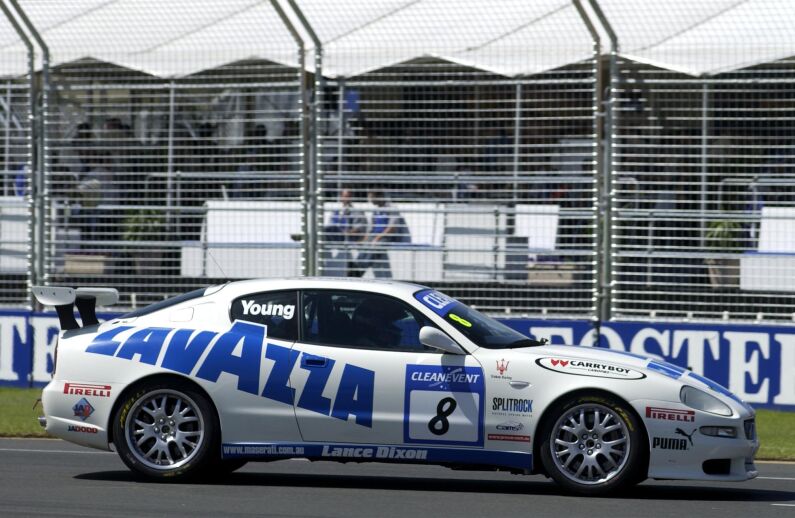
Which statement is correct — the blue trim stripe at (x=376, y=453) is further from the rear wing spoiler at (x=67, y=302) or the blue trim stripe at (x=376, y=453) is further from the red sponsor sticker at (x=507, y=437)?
the rear wing spoiler at (x=67, y=302)

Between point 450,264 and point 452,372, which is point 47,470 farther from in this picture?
point 450,264

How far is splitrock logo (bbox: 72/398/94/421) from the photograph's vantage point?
8961 millimetres

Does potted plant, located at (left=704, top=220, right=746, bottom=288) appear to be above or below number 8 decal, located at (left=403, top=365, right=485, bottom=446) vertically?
above

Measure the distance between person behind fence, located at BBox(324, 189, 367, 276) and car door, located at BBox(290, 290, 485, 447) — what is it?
555 cm

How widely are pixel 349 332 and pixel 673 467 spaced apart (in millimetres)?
2162

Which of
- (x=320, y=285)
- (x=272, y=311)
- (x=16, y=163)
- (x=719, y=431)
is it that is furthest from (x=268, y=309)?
(x=16, y=163)

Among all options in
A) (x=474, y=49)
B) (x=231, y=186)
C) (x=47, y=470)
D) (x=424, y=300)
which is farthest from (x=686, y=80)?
(x=47, y=470)

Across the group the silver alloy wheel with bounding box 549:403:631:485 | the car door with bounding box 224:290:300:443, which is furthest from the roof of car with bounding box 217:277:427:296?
the silver alloy wheel with bounding box 549:403:631:485

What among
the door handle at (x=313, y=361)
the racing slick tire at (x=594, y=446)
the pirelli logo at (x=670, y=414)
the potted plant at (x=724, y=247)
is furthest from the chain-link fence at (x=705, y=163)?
the door handle at (x=313, y=361)

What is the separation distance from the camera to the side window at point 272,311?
8.94m

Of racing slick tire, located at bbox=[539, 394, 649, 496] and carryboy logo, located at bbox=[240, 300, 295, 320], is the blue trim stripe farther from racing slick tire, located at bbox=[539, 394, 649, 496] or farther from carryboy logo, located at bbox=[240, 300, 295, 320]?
carryboy logo, located at bbox=[240, 300, 295, 320]

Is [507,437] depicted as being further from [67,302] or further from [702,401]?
[67,302]

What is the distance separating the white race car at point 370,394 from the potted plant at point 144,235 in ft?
18.6

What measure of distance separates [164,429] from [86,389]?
1.93ft
